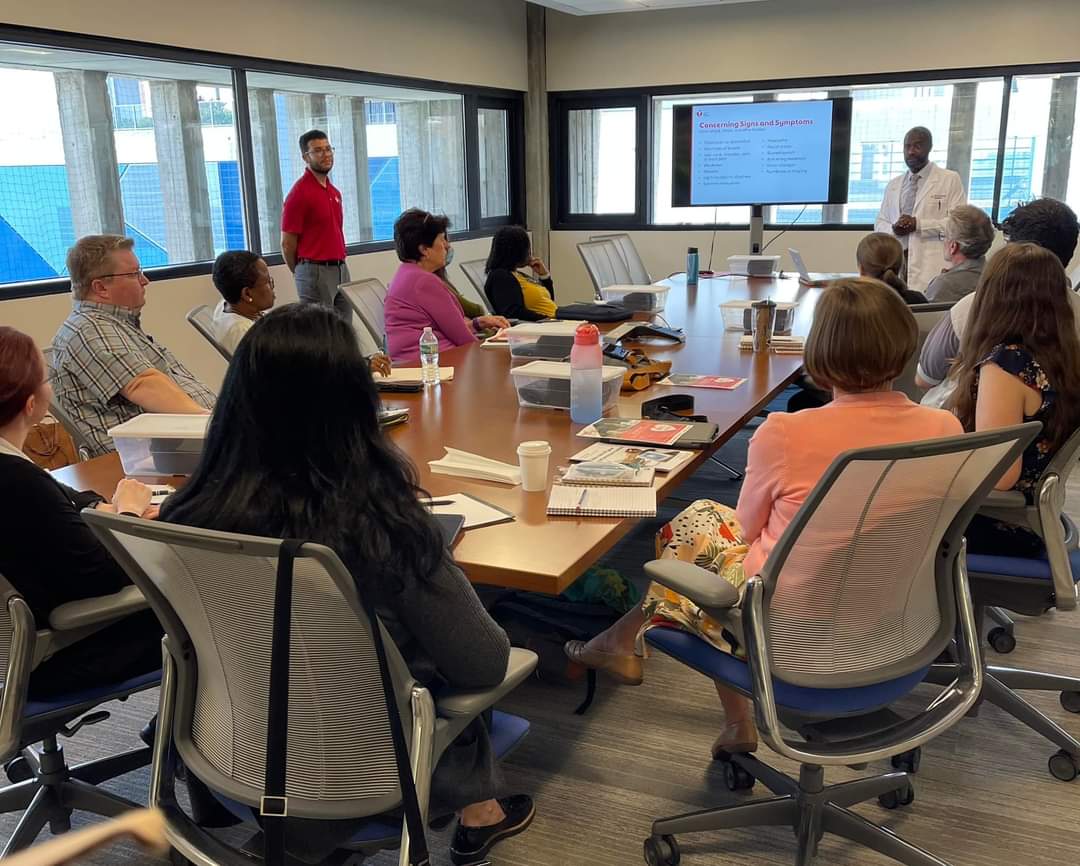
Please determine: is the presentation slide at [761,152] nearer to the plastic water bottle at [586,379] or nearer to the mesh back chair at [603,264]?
the mesh back chair at [603,264]

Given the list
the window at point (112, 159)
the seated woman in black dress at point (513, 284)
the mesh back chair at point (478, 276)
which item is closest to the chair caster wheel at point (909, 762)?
the seated woman in black dress at point (513, 284)

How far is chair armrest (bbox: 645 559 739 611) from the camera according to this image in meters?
1.63

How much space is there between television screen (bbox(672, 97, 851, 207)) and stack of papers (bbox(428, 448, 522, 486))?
612 centimetres

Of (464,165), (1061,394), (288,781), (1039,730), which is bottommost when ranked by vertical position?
(1039,730)

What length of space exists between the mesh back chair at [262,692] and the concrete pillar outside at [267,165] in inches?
200

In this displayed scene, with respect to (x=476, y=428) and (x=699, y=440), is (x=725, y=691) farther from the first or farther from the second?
(x=476, y=428)

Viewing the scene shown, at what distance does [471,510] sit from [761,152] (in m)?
6.53

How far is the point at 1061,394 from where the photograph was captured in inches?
85.0

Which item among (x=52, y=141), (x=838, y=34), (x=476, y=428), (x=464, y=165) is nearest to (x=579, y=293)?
(x=464, y=165)

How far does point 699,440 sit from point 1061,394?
2.60ft

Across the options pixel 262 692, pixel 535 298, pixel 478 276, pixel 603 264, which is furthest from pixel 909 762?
pixel 603 264

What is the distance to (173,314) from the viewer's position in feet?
17.9

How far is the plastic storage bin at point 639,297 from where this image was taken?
469 centimetres

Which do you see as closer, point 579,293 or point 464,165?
Result: point 464,165
